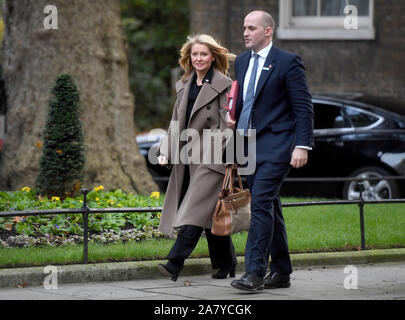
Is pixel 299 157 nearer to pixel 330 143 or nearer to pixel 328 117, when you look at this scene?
pixel 330 143

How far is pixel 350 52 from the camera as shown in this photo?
55.1 ft

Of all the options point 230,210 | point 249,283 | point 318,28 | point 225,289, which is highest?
point 318,28

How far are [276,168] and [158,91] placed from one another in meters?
21.7

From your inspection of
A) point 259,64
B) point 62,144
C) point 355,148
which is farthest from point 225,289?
point 355,148

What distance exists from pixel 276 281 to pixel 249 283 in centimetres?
50

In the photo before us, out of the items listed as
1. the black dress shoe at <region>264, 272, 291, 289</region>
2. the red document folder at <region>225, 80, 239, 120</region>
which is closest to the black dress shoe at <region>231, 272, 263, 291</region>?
Answer: the black dress shoe at <region>264, 272, 291, 289</region>

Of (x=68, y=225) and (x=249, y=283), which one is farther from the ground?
(x=68, y=225)

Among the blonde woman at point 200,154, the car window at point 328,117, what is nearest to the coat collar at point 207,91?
the blonde woman at point 200,154

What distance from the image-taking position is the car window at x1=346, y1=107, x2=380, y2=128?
12.8 m

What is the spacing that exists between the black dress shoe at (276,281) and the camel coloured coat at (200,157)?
0.65 metres

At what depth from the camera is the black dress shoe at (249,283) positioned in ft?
22.4

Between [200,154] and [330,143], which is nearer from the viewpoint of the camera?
[200,154]

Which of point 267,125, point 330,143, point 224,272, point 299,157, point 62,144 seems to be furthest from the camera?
point 330,143

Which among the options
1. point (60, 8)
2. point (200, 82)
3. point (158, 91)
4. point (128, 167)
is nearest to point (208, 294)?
point (200, 82)
